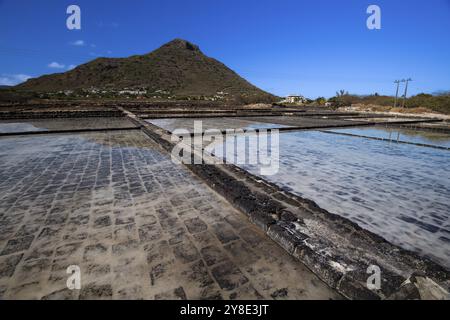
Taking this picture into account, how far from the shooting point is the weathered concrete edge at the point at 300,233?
6.40 ft

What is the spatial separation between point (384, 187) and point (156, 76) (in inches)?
3806

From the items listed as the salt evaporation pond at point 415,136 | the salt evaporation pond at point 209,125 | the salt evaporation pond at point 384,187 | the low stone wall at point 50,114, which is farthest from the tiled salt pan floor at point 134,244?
the low stone wall at point 50,114

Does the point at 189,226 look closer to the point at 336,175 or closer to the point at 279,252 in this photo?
the point at 279,252

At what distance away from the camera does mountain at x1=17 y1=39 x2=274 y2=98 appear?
83188 mm

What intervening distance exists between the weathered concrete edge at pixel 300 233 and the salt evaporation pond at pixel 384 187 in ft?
2.40

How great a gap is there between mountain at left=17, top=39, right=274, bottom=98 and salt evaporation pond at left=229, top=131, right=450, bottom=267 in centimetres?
7167

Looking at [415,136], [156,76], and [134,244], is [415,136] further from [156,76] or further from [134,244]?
[156,76]

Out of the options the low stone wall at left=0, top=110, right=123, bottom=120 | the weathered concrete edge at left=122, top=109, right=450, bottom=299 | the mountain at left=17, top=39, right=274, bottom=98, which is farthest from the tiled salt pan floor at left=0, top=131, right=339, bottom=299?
the mountain at left=17, top=39, right=274, bottom=98

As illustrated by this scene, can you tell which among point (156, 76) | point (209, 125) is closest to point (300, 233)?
point (209, 125)

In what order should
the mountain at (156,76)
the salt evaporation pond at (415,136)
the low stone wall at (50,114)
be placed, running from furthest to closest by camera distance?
the mountain at (156,76)
the low stone wall at (50,114)
the salt evaporation pond at (415,136)

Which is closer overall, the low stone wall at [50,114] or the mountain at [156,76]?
the low stone wall at [50,114]

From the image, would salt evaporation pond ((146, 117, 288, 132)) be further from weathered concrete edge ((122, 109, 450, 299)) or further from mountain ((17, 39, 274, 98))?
mountain ((17, 39, 274, 98))

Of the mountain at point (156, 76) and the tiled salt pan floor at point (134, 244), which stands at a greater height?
the mountain at point (156, 76)

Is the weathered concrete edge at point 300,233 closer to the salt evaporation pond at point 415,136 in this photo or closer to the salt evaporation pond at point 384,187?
the salt evaporation pond at point 384,187
